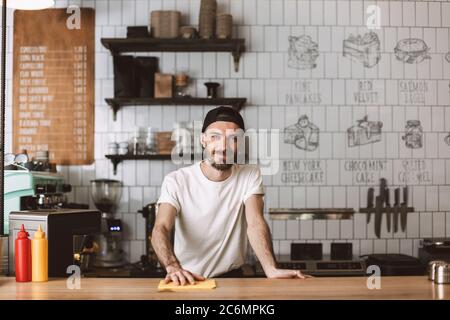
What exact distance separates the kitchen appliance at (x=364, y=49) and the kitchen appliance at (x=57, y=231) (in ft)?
8.53

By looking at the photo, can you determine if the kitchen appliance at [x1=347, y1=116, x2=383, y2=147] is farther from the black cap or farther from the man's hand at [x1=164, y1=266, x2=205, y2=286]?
the man's hand at [x1=164, y1=266, x2=205, y2=286]

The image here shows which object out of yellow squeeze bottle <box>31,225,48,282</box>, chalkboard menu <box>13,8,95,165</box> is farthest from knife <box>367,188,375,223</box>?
yellow squeeze bottle <box>31,225,48,282</box>

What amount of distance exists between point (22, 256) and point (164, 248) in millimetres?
616

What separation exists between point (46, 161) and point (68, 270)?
163cm

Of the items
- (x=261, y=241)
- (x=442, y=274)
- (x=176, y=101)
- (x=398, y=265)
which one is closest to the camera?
Result: (x=442, y=274)

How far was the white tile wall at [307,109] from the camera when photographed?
4277 millimetres

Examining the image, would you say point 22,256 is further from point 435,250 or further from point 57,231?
point 435,250

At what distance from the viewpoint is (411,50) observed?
4.34 metres

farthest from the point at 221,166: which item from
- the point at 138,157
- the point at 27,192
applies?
the point at 138,157

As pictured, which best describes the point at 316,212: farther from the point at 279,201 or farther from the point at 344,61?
the point at 344,61

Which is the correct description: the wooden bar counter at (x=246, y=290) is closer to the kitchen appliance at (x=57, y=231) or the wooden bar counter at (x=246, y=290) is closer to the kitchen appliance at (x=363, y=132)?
the kitchen appliance at (x=57, y=231)

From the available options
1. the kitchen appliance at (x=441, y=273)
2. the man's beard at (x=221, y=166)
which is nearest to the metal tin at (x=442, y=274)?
the kitchen appliance at (x=441, y=273)
